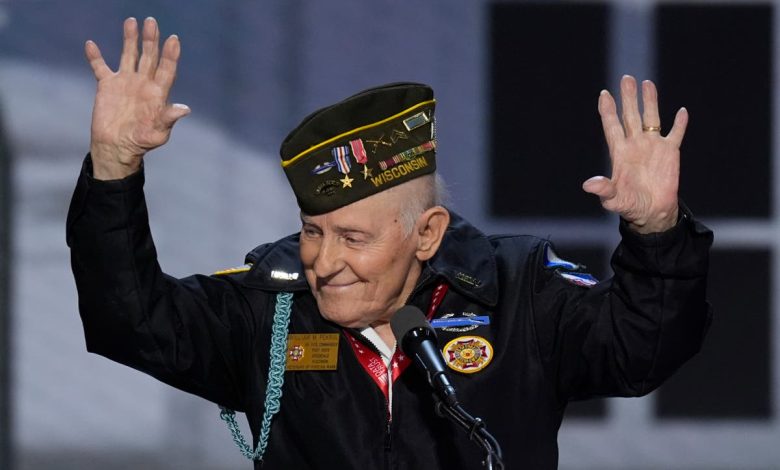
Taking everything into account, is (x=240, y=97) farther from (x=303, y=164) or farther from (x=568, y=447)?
(x=303, y=164)

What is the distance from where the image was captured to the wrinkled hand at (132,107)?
8.71 ft

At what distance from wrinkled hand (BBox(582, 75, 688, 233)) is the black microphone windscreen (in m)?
0.39

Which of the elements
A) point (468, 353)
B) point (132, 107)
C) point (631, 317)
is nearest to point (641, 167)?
point (631, 317)

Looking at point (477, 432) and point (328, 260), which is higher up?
point (328, 260)

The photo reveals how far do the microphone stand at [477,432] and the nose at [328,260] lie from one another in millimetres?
461

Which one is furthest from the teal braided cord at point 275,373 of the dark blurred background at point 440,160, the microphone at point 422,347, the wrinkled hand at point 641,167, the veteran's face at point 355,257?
the dark blurred background at point 440,160

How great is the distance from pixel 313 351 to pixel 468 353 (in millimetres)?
319

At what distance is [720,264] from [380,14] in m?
1.52

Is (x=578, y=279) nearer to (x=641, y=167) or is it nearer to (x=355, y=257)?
(x=641, y=167)

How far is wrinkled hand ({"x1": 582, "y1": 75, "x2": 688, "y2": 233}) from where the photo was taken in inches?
103

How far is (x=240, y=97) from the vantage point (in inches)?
195

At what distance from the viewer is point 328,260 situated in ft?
9.11

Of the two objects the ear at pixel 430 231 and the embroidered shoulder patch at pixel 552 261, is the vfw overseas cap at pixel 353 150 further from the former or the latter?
the embroidered shoulder patch at pixel 552 261

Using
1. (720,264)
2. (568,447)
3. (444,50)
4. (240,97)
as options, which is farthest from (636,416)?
(240,97)
